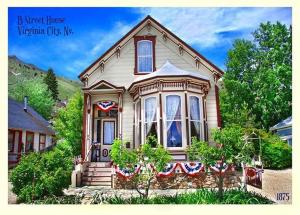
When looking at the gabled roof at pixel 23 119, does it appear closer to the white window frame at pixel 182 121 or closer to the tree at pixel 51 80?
the tree at pixel 51 80

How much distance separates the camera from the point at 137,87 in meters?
11.7

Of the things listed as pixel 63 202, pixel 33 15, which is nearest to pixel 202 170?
pixel 63 202

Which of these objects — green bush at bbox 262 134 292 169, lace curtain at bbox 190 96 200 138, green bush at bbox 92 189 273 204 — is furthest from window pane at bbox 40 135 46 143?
green bush at bbox 262 134 292 169

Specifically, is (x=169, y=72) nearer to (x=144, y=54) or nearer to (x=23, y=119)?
(x=144, y=54)

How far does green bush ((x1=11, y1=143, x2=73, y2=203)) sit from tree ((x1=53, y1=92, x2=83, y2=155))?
5.15 m

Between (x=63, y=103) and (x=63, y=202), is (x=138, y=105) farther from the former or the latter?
(x=63, y=103)

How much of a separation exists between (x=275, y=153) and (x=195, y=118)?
2.91m

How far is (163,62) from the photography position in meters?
12.6

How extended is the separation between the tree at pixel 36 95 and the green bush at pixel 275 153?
28.3 ft

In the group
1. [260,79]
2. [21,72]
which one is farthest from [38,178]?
[260,79]

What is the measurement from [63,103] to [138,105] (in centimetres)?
695

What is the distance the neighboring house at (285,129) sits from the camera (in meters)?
10.0

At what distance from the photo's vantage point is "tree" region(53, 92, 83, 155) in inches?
574

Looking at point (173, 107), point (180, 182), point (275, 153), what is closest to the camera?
point (275, 153)
